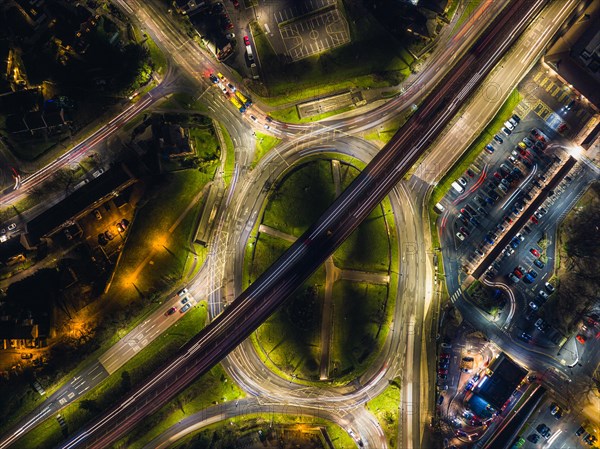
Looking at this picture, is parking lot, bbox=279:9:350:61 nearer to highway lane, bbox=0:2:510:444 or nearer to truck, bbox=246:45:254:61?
truck, bbox=246:45:254:61

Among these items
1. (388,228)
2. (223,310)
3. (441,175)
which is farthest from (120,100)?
(441,175)

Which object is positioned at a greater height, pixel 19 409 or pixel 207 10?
pixel 207 10

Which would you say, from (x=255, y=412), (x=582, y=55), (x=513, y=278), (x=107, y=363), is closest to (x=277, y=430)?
(x=255, y=412)

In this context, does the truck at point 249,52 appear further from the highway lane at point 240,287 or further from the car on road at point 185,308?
the car on road at point 185,308

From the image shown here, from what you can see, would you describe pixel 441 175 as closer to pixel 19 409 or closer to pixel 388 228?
pixel 388 228

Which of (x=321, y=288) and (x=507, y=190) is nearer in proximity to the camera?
(x=321, y=288)

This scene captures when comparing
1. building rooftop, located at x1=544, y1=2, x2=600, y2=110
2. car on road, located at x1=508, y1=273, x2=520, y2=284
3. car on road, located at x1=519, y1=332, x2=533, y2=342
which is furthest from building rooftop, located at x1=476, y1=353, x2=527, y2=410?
building rooftop, located at x1=544, y1=2, x2=600, y2=110

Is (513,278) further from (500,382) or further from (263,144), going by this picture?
(263,144)
